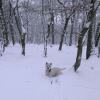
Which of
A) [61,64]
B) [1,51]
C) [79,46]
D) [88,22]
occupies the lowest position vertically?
[1,51]

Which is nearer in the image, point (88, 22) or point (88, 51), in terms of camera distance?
point (88, 22)

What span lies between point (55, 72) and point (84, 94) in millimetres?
2302

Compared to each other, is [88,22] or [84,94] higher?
[88,22]

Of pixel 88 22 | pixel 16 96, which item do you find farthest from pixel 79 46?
pixel 16 96

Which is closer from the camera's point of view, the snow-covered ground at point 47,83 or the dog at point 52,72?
the snow-covered ground at point 47,83

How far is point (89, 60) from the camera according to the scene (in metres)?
13.1

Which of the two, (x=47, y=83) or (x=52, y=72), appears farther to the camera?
(x=52, y=72)

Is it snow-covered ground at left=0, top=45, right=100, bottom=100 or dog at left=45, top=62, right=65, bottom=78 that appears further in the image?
dog at left=45, top=62, right=65, bottom=78

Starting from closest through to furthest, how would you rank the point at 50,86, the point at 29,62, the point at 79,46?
the point at 50,86, the point at 79,46, the point at 29,62

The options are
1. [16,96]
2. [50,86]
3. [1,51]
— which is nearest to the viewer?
[16,96]

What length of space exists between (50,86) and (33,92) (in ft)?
2.66

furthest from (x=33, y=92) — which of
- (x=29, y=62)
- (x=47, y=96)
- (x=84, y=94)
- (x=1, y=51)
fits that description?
(x=1, y=51)

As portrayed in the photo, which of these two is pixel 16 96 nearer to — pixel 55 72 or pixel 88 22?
pixel 55 72

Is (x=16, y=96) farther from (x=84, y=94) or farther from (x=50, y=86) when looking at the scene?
(x=84, y=94)
